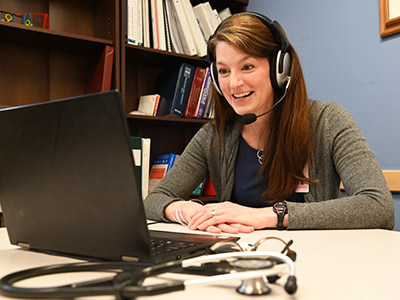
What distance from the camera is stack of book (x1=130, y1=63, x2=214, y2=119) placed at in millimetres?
2057

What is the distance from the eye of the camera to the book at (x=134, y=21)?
74.5 inches

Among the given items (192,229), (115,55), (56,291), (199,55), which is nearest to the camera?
(56,291)

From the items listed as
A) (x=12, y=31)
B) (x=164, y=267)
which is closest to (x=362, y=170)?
(x=164, y=267)

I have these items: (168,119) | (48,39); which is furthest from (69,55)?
(168,119)

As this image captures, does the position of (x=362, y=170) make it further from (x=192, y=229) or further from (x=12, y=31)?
(x=12, y=31)

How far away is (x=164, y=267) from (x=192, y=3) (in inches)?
85.2

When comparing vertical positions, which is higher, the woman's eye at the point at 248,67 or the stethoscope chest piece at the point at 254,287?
the woman's eye at the point at 248,67

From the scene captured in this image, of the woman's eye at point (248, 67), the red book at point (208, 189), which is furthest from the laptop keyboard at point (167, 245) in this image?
the red book at point (208, 189)

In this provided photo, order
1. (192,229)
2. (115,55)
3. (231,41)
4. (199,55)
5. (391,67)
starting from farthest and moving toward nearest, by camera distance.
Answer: (199,55), (115,55), (391,67), (231,41), (192,229)

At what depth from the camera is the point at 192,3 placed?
7.64 feet

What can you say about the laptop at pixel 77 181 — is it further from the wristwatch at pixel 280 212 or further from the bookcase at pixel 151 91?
the bookcase at pixel 151 91

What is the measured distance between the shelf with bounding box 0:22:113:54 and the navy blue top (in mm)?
933

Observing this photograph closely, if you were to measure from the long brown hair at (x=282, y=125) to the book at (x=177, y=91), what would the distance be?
2.59 ft

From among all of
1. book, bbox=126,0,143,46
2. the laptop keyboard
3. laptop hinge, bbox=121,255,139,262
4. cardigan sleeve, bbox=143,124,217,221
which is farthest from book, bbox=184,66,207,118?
laptop hinge, bbox=121,255,139,262
